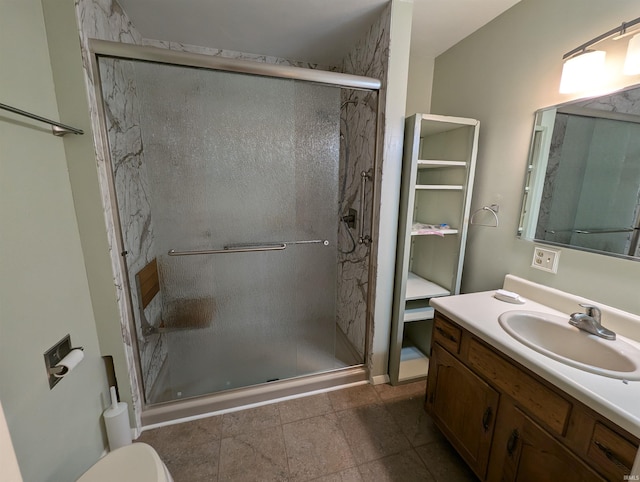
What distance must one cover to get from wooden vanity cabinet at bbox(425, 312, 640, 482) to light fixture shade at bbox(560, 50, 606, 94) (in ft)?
4.00

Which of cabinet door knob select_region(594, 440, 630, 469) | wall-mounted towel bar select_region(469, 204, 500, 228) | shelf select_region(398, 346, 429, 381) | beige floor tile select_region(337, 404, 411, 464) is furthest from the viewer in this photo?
shelf select_region(398, 346, 429, 381)

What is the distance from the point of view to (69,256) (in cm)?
115

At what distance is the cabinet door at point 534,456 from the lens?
2.66ft

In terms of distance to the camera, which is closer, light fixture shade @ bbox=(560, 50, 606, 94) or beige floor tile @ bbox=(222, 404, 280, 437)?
light fixture shade @ bbox=(560, 50, 606, 94)

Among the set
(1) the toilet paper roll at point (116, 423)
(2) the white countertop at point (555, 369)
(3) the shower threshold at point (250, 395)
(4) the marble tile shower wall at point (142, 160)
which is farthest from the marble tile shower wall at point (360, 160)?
(1) the toilet paper roll at point (116, 423)

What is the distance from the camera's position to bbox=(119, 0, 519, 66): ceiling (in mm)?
1495

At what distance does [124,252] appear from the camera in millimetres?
1389

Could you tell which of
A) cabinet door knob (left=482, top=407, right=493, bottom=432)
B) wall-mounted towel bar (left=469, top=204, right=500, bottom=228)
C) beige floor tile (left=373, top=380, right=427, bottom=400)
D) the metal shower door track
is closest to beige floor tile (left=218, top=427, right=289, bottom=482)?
beige floor tile (left=373, top=380, right=427, bottom=400)

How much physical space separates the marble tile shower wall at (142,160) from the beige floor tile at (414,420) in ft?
1.50

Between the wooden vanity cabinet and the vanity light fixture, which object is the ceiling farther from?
the wooden vanity cabinet

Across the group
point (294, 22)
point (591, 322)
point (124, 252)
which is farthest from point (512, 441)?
point (294, 22)

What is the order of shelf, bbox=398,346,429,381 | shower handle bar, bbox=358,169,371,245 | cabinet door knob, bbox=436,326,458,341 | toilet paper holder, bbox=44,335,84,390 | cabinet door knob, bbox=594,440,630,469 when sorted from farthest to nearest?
shelf, bbox=398,346,429,381 → shower handle bar, bbox=358,169,371,245 → cabinet door knob, bbox=436,326,458,341 → toilet paper holder, bbox=44,335,84,390 → cabinet door knob, bbox=594,440,630,469

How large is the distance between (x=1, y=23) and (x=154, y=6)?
3.04 ft

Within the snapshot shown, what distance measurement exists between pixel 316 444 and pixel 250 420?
1.40ft
